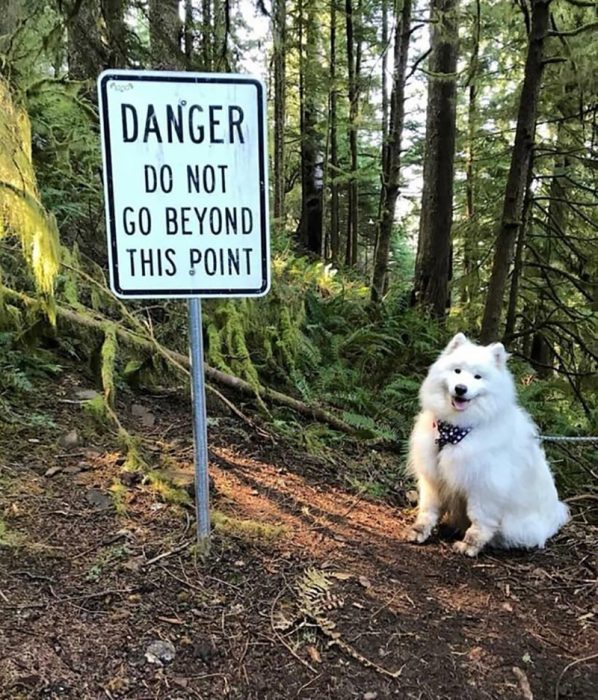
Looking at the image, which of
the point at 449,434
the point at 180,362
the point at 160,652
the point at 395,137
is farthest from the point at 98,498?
the point at 395,137

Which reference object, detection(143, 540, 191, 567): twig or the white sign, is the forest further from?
the white sign

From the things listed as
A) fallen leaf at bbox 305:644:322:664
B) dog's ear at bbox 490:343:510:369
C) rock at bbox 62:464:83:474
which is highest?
dog's ear at bbox 490:343:510:369

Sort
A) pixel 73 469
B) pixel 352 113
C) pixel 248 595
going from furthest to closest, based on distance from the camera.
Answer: pixel 352 113 → pixel 73 469 → pixel 248 595

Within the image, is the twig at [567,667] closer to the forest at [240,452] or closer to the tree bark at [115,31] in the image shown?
the forest at [240,452]

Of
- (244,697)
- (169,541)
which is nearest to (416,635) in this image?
(244,697)

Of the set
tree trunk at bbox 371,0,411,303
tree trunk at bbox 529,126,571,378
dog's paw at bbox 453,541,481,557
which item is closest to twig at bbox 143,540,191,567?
dog's paw at bbox 453,541,481,557

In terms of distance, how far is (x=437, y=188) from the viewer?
382 inches

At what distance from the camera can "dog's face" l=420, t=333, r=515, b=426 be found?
3.94 meters

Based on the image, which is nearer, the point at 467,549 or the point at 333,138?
the point at 467,549

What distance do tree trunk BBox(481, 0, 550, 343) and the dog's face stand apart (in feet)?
7.59

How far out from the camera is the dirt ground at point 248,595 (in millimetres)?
2363

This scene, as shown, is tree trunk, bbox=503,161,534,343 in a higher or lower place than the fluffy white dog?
higher

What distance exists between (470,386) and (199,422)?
1.89m

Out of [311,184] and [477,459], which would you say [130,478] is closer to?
[477,459]
